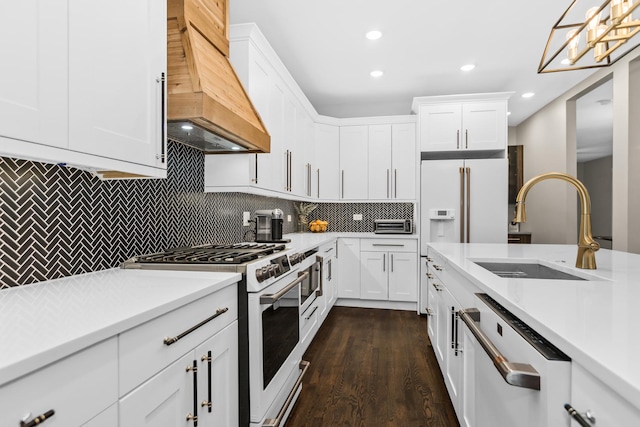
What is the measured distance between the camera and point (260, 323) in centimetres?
164

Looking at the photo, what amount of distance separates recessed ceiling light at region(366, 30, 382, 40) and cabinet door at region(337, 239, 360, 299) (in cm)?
229

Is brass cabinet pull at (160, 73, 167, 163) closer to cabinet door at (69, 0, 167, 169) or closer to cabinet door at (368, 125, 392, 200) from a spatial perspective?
cabinet door at (69, 0, 167, 169)

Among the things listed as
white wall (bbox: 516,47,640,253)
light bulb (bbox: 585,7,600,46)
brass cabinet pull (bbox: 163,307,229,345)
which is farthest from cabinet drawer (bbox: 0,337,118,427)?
white wall (bbox: 516,47,640,253)

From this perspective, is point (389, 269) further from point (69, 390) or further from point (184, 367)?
point (69, 390)

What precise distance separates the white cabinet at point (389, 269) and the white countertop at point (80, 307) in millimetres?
2983

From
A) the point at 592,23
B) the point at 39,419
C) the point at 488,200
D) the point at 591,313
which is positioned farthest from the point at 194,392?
the point at 488,200

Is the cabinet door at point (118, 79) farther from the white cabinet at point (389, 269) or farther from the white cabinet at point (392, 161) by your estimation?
the white cabinet at point (392, 161)

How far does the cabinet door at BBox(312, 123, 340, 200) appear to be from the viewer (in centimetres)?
465

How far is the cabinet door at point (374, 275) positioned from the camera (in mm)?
4305

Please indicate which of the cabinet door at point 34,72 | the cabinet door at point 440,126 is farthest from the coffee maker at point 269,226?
the cabinet door at point 440,126

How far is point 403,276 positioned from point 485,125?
2.04 metres

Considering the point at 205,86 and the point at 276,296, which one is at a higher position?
the point at 205,86

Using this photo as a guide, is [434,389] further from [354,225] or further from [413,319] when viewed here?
[354,225]

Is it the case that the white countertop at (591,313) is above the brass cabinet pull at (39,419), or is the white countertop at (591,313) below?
above
